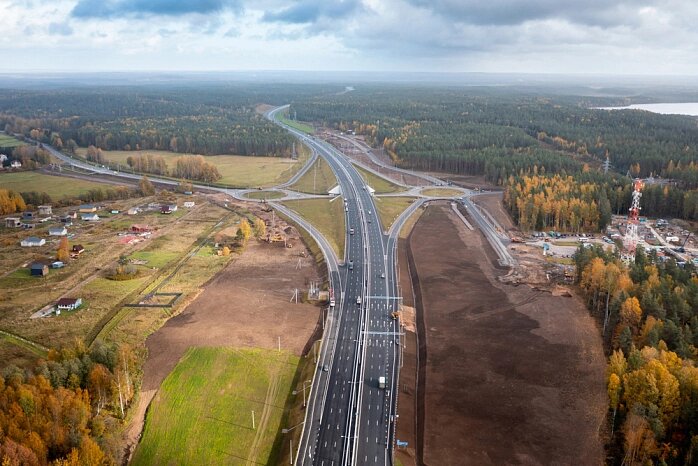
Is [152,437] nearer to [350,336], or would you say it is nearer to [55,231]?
[350,336]

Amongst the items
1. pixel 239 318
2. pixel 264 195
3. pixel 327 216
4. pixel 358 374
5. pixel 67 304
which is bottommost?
pixel 358 374

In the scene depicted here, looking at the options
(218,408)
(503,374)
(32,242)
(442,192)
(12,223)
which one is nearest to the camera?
(218,408)

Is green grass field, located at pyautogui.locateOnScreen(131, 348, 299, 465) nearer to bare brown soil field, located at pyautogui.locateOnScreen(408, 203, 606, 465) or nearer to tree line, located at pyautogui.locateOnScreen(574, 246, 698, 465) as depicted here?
bare brown soil field, located at pyautogui.locateOnScreen(408, 203, 606, 465)

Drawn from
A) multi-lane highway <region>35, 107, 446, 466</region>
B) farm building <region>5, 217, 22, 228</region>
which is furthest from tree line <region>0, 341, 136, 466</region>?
farm building <region>5, 217, 22, 228</region>

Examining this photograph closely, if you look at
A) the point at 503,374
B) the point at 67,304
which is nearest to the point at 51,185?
the point at 67,304

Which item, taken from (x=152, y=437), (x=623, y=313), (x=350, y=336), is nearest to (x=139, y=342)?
(x=152, y=437)

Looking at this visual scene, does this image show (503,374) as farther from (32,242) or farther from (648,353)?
(32,242)

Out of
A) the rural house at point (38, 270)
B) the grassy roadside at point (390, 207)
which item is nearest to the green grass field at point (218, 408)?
the rural house at point (38, 270)
